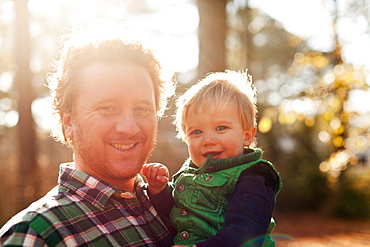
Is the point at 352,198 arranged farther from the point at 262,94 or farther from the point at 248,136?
the point at 248,136

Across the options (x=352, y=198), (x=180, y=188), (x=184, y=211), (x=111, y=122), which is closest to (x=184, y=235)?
(x=184, y=211)

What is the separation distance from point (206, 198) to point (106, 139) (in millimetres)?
644

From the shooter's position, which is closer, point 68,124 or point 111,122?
point 111,122

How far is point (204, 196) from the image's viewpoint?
2420 millimetres

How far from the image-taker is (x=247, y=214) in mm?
2225

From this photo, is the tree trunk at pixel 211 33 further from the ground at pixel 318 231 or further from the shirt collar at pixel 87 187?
the ground at pixel 318 231

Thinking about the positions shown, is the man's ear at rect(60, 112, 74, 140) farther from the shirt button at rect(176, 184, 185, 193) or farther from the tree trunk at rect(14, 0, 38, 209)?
the tree trunk at rect(14, 0, 38, 209)

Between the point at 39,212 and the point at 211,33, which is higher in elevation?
the point at 211,33

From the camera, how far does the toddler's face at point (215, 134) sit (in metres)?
2.59

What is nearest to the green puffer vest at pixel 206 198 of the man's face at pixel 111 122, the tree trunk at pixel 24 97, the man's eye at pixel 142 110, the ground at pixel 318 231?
the man's face at pixel 111 122

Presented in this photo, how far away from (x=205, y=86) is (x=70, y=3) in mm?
9110

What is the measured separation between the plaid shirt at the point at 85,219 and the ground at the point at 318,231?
9.24 meters

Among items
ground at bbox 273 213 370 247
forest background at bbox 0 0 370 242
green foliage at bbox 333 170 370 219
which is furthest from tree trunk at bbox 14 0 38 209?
green foliage at bbox 333 170 370 219

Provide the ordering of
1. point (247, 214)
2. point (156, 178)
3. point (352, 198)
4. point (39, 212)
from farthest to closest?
point (352, 198) < point (156, 178) < point (247, 214) < point (39, 212)
